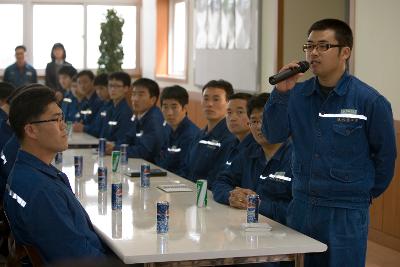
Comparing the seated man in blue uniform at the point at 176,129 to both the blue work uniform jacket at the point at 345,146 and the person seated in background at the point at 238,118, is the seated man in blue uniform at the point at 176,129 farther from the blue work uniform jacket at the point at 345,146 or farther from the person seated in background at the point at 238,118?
the blue work uniform jacket at the point at 345,146

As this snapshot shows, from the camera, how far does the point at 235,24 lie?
28.7ft

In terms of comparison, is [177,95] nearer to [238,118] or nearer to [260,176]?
[238,118]

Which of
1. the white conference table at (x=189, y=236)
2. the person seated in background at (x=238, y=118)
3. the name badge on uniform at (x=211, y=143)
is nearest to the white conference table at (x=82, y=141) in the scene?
the name badge on uniform at (x=211, y=143)

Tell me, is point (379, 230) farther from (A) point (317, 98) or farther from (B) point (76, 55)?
(B) point (76, 55)

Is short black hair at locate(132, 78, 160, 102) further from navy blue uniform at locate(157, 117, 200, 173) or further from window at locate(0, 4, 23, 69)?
window at locate(0, 4, 23, 69)

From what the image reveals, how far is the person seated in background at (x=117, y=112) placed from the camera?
7188 mm

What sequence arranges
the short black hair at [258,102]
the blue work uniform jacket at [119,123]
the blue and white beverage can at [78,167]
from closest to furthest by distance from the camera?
the short black hair at [258,102] → the blue and white beverage can at [78,167] → the blue work uniform jacket at [119,123]

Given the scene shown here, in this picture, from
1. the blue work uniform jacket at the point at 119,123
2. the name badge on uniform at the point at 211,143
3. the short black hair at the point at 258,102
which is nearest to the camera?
the short black hair at the point at 258,102

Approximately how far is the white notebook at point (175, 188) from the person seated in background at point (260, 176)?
303 millimetres

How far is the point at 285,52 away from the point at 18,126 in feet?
16.0

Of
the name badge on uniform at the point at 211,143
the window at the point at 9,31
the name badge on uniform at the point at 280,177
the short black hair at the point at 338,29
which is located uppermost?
the window at the point at 9,31

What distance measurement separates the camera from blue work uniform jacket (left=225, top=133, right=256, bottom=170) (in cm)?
402

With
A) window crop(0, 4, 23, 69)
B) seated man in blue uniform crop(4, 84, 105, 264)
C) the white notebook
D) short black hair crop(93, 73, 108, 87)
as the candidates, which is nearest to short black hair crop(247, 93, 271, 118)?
the white notebook

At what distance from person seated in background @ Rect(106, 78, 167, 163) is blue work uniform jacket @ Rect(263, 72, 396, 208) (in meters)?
2.98
